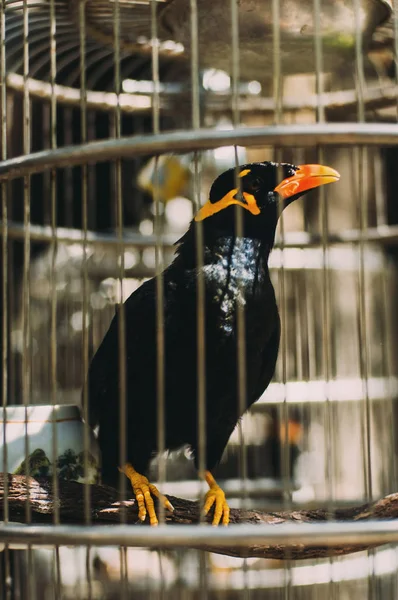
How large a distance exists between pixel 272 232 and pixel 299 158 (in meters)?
1.31

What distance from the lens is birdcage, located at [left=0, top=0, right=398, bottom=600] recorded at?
116 centimetres

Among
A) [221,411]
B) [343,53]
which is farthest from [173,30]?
[221,411]

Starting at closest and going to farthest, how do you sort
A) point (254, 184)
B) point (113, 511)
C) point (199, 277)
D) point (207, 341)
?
1. point (199, 277)
2. point (113, 511)
3. point (207, 341)
4. point (254, 184)

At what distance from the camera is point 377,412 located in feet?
9.71

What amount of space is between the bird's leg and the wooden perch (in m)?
0.01

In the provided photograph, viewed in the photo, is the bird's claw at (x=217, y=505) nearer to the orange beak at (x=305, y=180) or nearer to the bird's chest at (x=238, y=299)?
the bird's chest at (x=238, y=299)

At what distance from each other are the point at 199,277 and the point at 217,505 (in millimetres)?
465

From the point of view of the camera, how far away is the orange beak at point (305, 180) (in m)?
1.48

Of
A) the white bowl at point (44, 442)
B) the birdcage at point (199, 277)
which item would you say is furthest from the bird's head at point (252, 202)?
the white bowl at point (44, 442)

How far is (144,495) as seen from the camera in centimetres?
143

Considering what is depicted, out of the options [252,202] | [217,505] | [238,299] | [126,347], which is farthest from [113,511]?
[252,202]

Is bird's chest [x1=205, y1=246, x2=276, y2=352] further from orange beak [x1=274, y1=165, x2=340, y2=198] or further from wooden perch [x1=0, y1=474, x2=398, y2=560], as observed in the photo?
wooden perch [x1=0, y1=474, x2=398, y2=560]

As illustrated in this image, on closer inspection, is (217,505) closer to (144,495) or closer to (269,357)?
(144,495)

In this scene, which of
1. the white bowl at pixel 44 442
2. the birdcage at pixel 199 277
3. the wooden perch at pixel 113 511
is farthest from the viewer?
the white bowl at pixel 44 442
